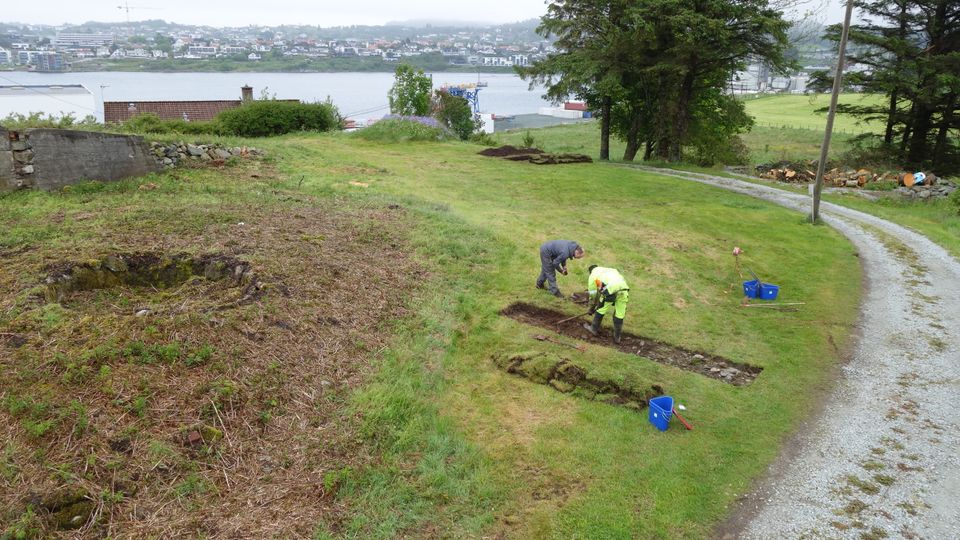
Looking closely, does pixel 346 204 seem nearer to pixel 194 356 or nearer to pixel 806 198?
pixel 194 356

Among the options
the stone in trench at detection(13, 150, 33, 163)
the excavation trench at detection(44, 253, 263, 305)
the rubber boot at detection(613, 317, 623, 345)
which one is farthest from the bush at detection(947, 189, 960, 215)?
the stone in trench at detection(13, 150, 33, 163)

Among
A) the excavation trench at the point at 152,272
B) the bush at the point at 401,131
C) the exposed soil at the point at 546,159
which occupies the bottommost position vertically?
the excavation trench at the point at 152,272

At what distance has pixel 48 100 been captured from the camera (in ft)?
109

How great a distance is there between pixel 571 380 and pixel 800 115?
80506mm

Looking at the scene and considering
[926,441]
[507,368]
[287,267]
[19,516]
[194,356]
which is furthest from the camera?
[287,267]

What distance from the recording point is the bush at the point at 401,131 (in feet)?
114

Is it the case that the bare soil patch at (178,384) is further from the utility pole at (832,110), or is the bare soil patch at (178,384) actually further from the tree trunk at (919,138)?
the tree trunk at (919,138)

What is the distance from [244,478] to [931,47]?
131ft

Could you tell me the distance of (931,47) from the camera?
103 feet

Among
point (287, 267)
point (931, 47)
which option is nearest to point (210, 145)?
point (287, 267)

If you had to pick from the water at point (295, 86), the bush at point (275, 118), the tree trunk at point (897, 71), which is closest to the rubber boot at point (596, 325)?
the bush at point (275, 118)

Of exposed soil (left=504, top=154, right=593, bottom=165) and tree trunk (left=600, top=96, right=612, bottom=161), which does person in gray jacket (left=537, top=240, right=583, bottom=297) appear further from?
tree trunk (left=600, top=96, right=612, bottom=161)

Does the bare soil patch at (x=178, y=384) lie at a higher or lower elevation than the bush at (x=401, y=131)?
lower

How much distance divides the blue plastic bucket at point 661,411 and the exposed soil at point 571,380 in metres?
0.46
